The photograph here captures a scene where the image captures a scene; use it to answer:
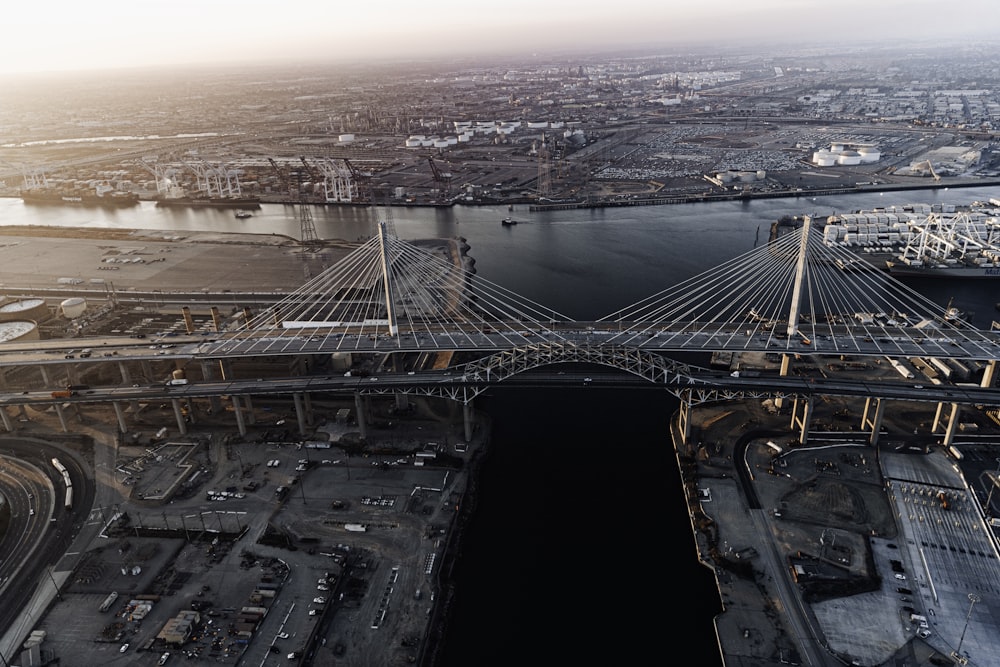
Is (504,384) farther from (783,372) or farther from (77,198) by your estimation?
(77,198)

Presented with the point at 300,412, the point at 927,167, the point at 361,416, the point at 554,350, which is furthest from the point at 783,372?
the point at 927,167

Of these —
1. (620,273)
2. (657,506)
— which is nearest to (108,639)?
(657,506)

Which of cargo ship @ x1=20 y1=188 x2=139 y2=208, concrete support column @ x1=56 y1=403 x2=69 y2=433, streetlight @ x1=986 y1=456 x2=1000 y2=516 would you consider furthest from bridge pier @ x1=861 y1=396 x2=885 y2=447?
cargo ship @ x1=20 y1=188 x2=139 y2=208

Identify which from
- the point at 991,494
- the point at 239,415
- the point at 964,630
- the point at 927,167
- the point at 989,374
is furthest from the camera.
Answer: the point at 927,167

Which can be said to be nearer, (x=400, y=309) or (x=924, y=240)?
(x=400, y=309)

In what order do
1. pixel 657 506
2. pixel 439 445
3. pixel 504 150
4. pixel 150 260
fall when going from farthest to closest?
pixel 504 150 < pixel 150 260 < pixel 439 445 < pixel 657 506

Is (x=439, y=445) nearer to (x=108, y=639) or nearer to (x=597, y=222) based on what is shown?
(x=108, y=639)

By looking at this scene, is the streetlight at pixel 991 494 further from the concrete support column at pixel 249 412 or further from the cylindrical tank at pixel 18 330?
the cylindrical tank at pixel 18 330

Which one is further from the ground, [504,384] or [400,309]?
[504,384]
